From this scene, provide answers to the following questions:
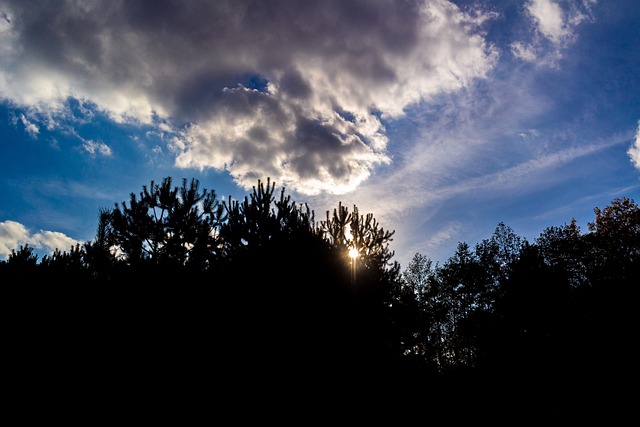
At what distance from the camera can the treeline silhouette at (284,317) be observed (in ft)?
20.0

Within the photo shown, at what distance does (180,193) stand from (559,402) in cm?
1982

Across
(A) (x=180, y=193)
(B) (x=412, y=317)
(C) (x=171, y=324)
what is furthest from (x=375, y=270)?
(A) (x=180, y=193)

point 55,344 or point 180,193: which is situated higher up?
point 180,193

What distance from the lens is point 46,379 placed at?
6242 millimetres

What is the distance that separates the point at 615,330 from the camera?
12.4 metres

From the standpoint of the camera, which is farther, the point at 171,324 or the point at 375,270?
the point at 375,270

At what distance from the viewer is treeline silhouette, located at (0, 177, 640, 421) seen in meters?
6.09

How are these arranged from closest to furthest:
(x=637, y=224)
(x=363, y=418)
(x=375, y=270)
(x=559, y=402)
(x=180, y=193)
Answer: (x=363, y=418)
(x=375, y=270)
(x=559, y=402)
(x=180, y=193)
(x=637, y=224)

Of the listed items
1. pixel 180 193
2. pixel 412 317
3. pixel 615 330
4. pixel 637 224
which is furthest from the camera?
pixel 637 224

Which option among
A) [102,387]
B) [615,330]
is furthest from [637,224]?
[102,387]

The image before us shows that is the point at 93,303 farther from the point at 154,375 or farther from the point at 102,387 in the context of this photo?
the point at 154,375

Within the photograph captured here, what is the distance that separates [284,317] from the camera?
6223 mm

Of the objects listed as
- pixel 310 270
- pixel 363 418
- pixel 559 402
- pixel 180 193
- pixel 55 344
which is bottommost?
pixel 559 402

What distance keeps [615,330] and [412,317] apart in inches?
411
